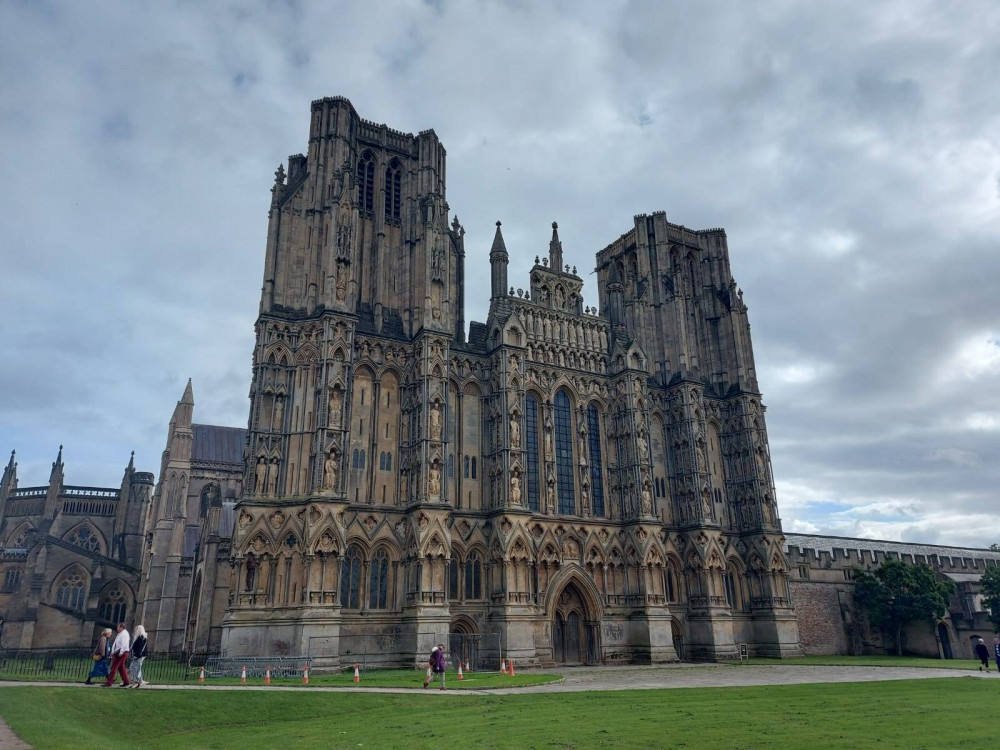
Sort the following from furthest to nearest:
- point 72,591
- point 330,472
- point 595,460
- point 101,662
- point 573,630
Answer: point 72,591
point 595,460
point 573,630
point 330,472
point 101,662

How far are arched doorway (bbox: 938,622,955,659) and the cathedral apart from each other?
17.3m

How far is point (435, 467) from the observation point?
39125 mm

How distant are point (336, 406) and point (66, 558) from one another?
46378 mm

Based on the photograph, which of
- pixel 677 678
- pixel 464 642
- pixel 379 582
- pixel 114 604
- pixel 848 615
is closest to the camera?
pixel 677 678

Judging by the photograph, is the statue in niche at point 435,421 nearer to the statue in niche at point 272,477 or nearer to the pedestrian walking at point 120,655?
the statue in niche at point 272,477

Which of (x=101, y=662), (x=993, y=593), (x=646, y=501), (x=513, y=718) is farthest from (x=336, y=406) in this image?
(x=993, y=593)

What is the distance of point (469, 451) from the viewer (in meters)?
43.3

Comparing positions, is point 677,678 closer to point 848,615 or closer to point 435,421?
point 435,421

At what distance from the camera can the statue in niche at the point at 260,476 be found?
120ft

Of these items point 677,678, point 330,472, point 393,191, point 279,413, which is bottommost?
point 677,678

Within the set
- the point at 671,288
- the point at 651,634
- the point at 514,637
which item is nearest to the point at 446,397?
the point at 514,637

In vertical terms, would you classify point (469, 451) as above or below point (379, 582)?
above

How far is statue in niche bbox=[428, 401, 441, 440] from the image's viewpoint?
3966 centimetres

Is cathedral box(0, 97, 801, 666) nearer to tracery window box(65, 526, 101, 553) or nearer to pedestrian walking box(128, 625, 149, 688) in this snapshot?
pedestrian walking box(128, 625, 149, 688)
